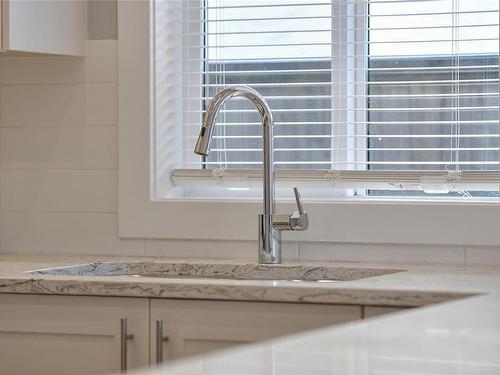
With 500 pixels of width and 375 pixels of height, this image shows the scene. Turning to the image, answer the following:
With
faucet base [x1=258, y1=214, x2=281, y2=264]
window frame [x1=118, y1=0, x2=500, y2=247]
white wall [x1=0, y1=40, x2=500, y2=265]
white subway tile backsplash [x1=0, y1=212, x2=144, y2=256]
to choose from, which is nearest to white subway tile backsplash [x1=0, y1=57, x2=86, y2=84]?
white wall [x1=0, y1=40, x2=500, y2=265]

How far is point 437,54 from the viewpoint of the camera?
2896 mm

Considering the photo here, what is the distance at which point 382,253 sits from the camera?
283cm

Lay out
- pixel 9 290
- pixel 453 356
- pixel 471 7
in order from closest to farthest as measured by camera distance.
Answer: pixel 453 356, pixel 9 290, pixel 471 7

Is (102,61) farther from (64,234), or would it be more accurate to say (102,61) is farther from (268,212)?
(268,212)

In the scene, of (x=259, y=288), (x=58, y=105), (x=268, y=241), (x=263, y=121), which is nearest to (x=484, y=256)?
(x=268, y=241)

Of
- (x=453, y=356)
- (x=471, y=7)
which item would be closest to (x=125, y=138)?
(x=471, y=7)

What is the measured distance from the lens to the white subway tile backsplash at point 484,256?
9.04 feet

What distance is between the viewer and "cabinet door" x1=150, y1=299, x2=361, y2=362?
7.43ft

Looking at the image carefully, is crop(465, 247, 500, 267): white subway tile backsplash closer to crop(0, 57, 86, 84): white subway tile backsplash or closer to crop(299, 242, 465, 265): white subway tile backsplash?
crop(299, 242, 465, 265): white subway tile backsplash

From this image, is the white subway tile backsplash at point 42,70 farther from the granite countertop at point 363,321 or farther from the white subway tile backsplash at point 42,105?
the granite countertop at point 363,321

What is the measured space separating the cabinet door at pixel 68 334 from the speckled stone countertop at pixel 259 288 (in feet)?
0.10

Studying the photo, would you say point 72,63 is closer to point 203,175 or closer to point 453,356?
point 203,175

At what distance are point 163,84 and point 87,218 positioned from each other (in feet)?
1.41

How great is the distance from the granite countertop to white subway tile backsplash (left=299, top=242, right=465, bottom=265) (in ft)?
0.27
